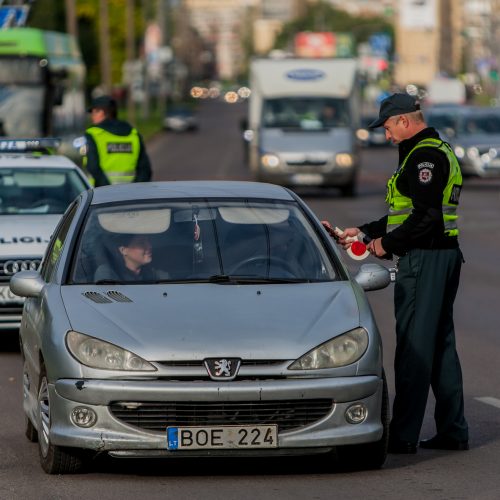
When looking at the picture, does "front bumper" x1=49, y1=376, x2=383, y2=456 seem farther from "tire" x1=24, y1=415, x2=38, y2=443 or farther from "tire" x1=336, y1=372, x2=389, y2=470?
"tire" x1=24, y1=415, x2=38, y2=443

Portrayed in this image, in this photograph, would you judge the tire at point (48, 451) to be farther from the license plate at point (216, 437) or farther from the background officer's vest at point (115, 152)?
the background officer's vest at point (115, 152)

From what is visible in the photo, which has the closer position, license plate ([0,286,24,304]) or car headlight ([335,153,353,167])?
license plate ([0,286,24,304])

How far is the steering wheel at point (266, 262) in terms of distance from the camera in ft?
27.4

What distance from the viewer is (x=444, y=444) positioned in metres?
8.64

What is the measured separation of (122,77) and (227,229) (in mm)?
100012

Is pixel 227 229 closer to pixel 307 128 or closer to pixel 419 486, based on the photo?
pixel 419 486

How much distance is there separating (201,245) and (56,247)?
88 centimetres

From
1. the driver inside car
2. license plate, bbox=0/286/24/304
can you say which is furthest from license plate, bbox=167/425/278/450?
license plate, bbox=0/286/24/304

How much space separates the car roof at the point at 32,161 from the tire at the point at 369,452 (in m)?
7.14

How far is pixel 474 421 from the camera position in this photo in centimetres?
959

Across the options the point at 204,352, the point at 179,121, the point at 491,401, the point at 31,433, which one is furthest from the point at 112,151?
the point at 179,121

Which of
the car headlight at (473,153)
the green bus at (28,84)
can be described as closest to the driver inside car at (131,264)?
the green bus at (28,84)

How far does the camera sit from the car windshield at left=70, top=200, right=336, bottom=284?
8328 mm

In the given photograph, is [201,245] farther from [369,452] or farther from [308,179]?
[308,179]
